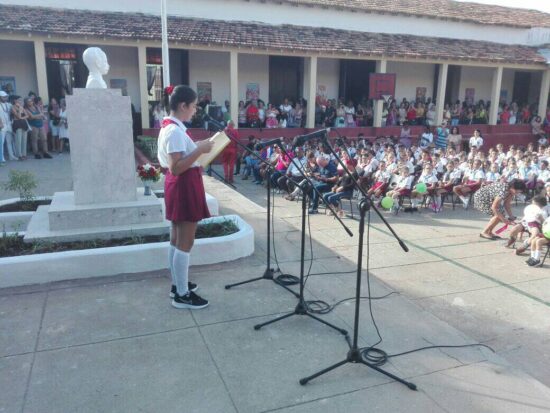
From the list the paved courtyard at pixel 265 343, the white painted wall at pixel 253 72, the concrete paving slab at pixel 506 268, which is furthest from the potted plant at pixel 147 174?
the white painted wall at pixel 253 72

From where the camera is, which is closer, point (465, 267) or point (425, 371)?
point (425, 371)

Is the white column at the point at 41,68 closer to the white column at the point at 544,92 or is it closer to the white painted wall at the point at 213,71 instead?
the white painted wall at the point at 213,71

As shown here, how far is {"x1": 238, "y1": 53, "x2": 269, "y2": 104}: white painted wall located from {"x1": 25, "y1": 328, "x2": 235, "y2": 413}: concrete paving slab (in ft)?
53.5

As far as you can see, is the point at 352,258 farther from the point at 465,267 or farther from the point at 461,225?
the point at 461,225

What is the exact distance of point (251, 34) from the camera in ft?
56.4

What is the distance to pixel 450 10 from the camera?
2294cm

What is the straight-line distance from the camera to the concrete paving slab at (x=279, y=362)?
2.98 m

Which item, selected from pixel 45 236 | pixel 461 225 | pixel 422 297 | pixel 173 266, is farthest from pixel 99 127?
pixel 461 225

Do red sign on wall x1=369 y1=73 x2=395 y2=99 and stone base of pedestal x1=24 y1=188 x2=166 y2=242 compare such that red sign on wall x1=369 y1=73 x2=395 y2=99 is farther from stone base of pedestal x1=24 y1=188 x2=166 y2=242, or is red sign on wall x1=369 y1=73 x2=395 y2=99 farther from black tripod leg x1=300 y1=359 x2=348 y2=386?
black tripod leg x1=300 y1=359 x2=348 y2=386

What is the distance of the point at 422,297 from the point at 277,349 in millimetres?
2092

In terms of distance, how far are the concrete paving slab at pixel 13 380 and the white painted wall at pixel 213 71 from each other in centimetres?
1590

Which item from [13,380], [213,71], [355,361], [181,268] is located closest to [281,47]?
[213,71]

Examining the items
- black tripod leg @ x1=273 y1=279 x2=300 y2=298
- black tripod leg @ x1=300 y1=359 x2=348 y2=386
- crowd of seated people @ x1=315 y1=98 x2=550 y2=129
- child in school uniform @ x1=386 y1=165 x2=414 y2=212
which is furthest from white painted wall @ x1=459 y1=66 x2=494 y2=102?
black tripod leg @ x1=300 y1=359 x2=348 y2=386

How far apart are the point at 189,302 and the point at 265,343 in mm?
880
